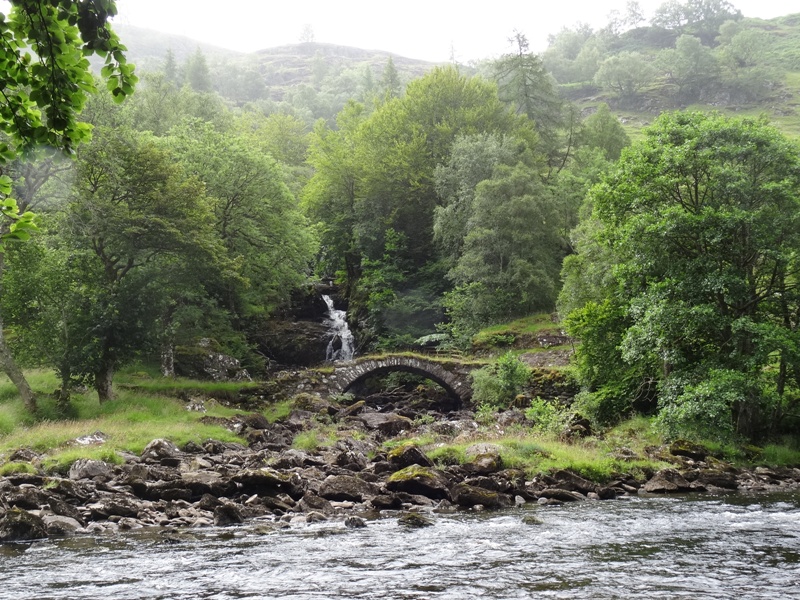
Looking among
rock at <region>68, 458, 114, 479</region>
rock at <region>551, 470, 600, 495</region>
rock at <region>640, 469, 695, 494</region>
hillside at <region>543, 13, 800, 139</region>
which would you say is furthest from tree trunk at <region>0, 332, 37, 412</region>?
hillside at <region>543, 13, 800, 139</region>

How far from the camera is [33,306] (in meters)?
29.0

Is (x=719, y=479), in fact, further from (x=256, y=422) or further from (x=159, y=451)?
(x=256, y=422)

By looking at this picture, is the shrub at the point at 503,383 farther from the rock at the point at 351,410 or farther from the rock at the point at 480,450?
the rock at the point at 480,450

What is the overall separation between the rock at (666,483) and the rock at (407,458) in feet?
22.5

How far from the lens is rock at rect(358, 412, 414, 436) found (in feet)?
99.1

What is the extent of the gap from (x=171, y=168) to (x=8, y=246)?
8.49 meters

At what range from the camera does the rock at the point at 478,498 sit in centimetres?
A: 1673

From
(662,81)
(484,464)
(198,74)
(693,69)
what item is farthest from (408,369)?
(662,81)

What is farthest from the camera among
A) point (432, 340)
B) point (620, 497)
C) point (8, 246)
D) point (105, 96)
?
point (432, 340)

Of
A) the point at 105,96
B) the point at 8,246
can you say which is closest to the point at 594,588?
the point at 8,246

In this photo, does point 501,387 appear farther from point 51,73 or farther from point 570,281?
point 51,73

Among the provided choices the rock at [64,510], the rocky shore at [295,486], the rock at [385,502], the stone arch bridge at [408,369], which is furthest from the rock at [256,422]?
the rock at [64,510]

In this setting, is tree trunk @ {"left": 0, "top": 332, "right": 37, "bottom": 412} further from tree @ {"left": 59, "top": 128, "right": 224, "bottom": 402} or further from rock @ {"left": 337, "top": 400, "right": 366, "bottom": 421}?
rock @ {"left": 337, "top": 400, "right": 366, "bottom": 421}

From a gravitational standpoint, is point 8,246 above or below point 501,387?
above
